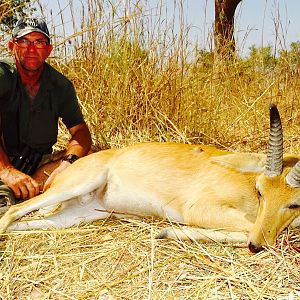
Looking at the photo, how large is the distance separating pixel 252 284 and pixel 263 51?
18.5 feet

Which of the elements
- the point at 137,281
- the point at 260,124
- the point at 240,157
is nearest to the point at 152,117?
the point at 260,124

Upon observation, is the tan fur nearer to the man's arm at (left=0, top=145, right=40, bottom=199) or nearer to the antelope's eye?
the antelope's eye

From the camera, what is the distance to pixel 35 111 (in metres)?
4.79

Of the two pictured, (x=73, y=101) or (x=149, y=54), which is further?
(x=149, y=54)

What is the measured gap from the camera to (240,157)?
12.0 ft

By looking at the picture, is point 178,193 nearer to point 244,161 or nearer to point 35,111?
point 244,161

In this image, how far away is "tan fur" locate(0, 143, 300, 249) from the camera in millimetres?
3244

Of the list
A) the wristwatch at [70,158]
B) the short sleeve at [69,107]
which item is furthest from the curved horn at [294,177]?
the short sleeve at [69,107]

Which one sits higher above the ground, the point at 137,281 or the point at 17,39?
the point at 17,39

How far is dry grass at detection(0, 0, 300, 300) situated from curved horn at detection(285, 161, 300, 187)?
35 cm

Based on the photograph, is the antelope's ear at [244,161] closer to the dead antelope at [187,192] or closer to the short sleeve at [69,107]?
the dead antelope at [187,192]

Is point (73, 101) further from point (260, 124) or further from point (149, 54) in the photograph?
point (260, 124)

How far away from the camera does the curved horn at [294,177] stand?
3.18 metres

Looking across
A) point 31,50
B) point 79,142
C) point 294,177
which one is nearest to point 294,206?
point 294,177
